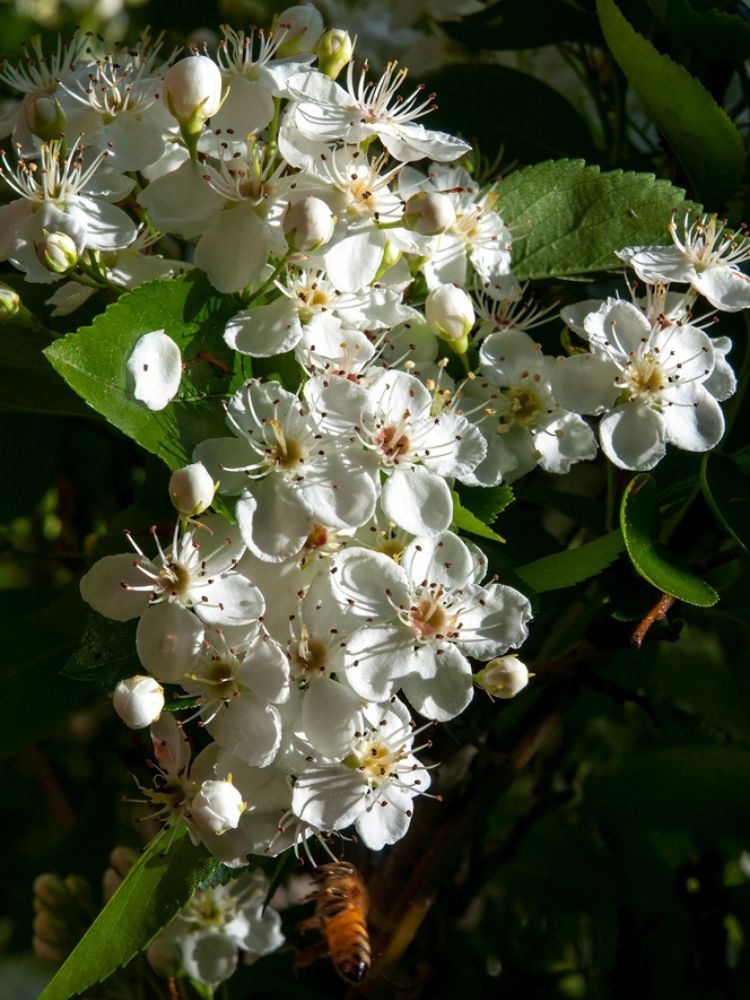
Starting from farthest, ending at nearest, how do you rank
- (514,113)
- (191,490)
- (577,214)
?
(514,113)
(577,214)
(191,490)

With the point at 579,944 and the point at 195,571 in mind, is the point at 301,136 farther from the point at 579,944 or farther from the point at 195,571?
the point at 579,944

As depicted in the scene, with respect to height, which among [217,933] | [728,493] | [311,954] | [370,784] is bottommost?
[217,933]

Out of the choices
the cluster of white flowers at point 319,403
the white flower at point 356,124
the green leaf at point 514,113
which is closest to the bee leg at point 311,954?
the cluster of white flowers at point 319,403

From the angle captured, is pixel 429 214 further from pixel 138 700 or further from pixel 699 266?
pixel 138 700

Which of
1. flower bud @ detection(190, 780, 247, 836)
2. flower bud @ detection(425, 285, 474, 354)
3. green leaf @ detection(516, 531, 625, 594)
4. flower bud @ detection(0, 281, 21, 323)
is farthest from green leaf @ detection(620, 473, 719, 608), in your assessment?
flower bud @ detection(0, 281, 21, 323)

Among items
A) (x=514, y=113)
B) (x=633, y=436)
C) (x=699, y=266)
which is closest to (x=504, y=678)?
(x=633, y=436)

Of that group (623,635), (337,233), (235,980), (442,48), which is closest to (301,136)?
(337,233)
